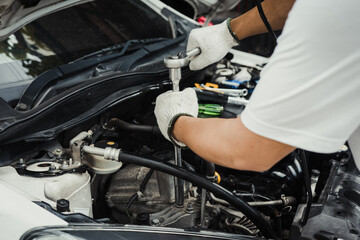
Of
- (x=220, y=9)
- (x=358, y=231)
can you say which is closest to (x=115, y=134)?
(x=358, y=231)

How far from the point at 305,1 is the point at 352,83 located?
0.56 feet

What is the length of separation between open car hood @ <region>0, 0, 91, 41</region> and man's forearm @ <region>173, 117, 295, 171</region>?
88cm

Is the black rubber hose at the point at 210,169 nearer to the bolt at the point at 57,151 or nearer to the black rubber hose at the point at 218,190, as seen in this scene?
the black rubber hose at the point at 218,190

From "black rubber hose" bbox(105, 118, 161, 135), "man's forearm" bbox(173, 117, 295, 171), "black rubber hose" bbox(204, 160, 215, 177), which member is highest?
"man's forearm" bbox(173, 117, 295, 171)

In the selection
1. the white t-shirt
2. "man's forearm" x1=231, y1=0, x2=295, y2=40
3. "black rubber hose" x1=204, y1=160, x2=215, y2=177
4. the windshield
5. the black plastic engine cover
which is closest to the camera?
the white t-shirt

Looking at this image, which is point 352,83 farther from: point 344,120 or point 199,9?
point 199,9

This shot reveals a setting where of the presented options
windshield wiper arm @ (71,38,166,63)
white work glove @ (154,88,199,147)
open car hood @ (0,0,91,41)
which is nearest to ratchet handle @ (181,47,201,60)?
white work glove @ (154,88,199,147)

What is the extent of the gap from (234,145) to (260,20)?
0.67 meters

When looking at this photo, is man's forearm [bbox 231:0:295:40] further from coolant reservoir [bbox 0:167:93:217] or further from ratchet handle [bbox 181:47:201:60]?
coolant reservoir [bbox 0:167:93:217]

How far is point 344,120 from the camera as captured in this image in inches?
30.5

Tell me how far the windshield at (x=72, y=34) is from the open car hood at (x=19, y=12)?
2 centimetres

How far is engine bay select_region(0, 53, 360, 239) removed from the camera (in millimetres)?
1143

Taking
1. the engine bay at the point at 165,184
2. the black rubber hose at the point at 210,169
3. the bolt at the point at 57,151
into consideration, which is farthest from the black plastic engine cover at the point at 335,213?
the bolt at the point at 57,151

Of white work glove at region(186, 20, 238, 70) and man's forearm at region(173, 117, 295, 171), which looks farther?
white work glove at region(186, 20, 238, 70)
